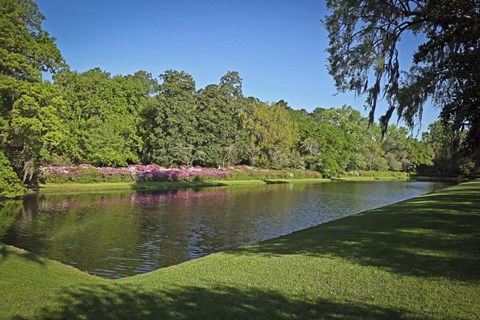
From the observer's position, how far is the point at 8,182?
82.5ft

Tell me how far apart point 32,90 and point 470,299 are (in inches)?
1126

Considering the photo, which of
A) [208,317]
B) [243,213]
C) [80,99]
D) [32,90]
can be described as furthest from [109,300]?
[80,99]

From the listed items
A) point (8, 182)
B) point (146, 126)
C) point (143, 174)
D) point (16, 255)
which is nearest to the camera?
point (16, 255)

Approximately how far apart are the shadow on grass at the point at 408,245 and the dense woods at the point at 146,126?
11.5 feet

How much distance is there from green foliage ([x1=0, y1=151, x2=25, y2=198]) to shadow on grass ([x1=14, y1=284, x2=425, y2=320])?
804 inches

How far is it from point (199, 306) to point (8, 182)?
2429 cm

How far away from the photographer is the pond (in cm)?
1259

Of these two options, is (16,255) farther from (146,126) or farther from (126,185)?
(146,126)

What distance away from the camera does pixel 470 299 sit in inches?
222

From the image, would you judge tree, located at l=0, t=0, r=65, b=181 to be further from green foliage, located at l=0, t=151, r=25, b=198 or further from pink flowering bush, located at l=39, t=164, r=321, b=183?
pink flowering bush, located at l=39, t=164, r=321, b=183

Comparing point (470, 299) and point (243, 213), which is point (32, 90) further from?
point (470, 299)

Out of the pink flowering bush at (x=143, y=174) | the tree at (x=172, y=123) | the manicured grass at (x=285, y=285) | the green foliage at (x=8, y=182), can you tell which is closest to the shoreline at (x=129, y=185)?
the pink flowering bush at (x=143, y=174)

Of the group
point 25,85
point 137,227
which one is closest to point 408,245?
point 137,227

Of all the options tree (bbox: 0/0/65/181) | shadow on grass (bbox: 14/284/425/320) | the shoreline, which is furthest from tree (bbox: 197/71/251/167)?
shadow on grass (bbox: 14/284/425/320)
